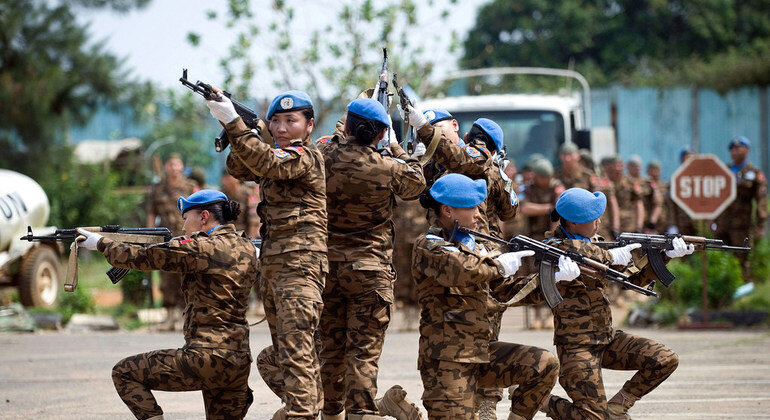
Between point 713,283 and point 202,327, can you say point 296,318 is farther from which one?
point 713,283

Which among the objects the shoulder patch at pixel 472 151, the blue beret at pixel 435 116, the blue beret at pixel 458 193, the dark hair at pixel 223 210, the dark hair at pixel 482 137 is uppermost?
the blue beret at pixel 435 116

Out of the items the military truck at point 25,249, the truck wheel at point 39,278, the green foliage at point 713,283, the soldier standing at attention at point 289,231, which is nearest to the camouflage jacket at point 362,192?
the soldier standing at attention at point 289,231

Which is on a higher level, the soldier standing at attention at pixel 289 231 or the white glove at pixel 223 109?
the white glove at pixel 223 109

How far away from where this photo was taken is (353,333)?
6844 mm

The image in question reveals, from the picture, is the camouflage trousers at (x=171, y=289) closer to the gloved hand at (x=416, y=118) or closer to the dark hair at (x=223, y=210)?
the dark hair at (x=223, y=210)

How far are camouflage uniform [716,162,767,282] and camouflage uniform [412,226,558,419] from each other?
9620 mm

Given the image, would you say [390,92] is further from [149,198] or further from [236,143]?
[149,198]

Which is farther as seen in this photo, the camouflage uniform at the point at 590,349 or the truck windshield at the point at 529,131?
the truck windshield at the point at 529,131

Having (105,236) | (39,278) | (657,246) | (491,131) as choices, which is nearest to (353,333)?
(105,236)

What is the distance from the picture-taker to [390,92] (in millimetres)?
7688

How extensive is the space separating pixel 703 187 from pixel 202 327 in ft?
27.6

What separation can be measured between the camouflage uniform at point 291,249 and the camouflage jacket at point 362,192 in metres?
0.22

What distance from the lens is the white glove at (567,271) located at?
634cm

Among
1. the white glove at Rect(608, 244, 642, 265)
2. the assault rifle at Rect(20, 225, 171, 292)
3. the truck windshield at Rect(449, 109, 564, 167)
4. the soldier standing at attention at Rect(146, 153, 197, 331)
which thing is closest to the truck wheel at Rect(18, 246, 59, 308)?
the soldier standing at attention at Rect(146, 153, 197, 331)
